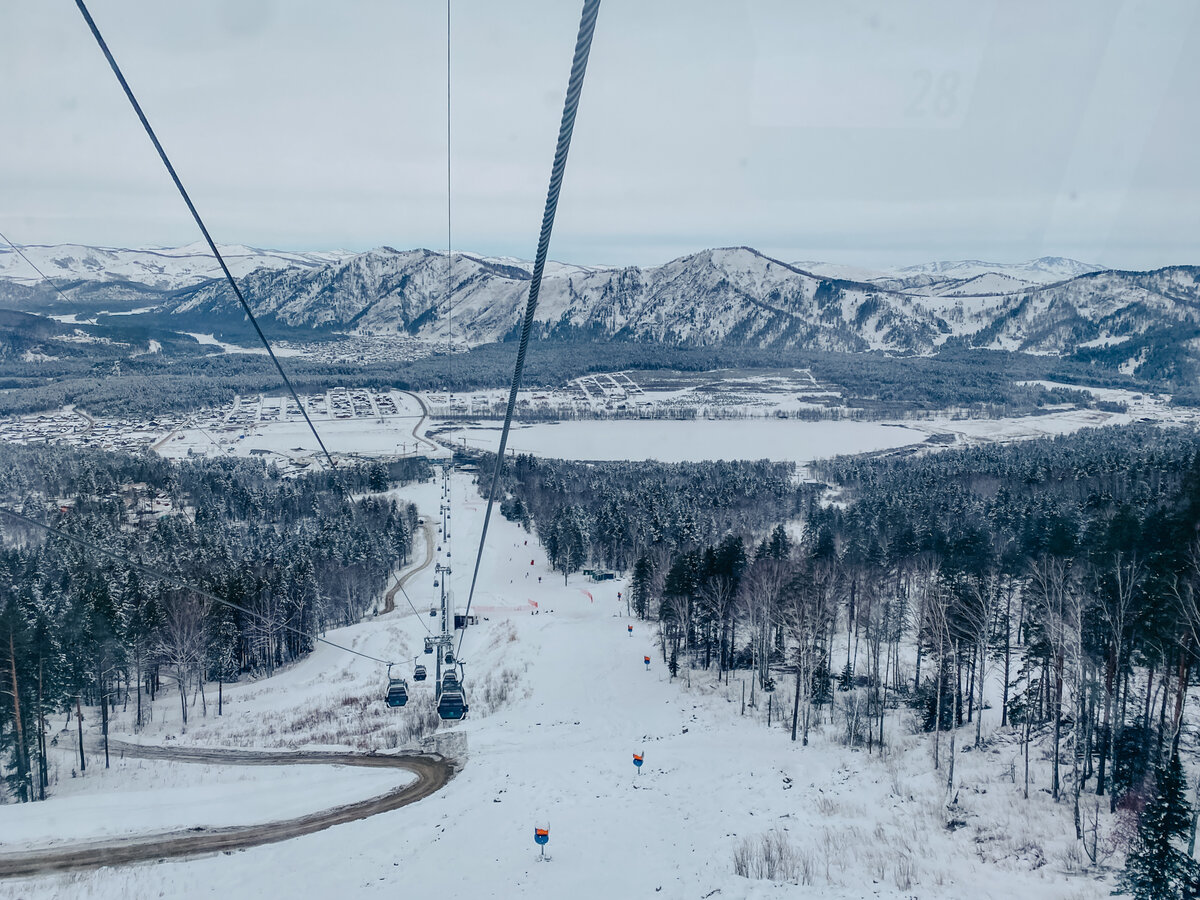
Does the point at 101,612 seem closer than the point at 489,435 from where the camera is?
Yes

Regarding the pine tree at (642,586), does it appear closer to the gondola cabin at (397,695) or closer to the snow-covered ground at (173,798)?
the snow-covered ground at (173,798)

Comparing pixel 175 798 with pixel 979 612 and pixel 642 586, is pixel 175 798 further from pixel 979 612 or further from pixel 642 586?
pixel 642 586

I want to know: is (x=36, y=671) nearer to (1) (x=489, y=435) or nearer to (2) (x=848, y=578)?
(2) (x=848, y=578)

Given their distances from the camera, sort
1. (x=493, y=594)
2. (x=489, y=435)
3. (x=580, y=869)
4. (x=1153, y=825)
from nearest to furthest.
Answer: (x=1153, y=825)
(x=580, y=869)
(x=493, y=594)
(x=489, y=435)

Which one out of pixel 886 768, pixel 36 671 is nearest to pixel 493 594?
pixel 36 671

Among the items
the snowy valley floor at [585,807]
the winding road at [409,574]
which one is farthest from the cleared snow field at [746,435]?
the snowy valley floor at [585,807]
